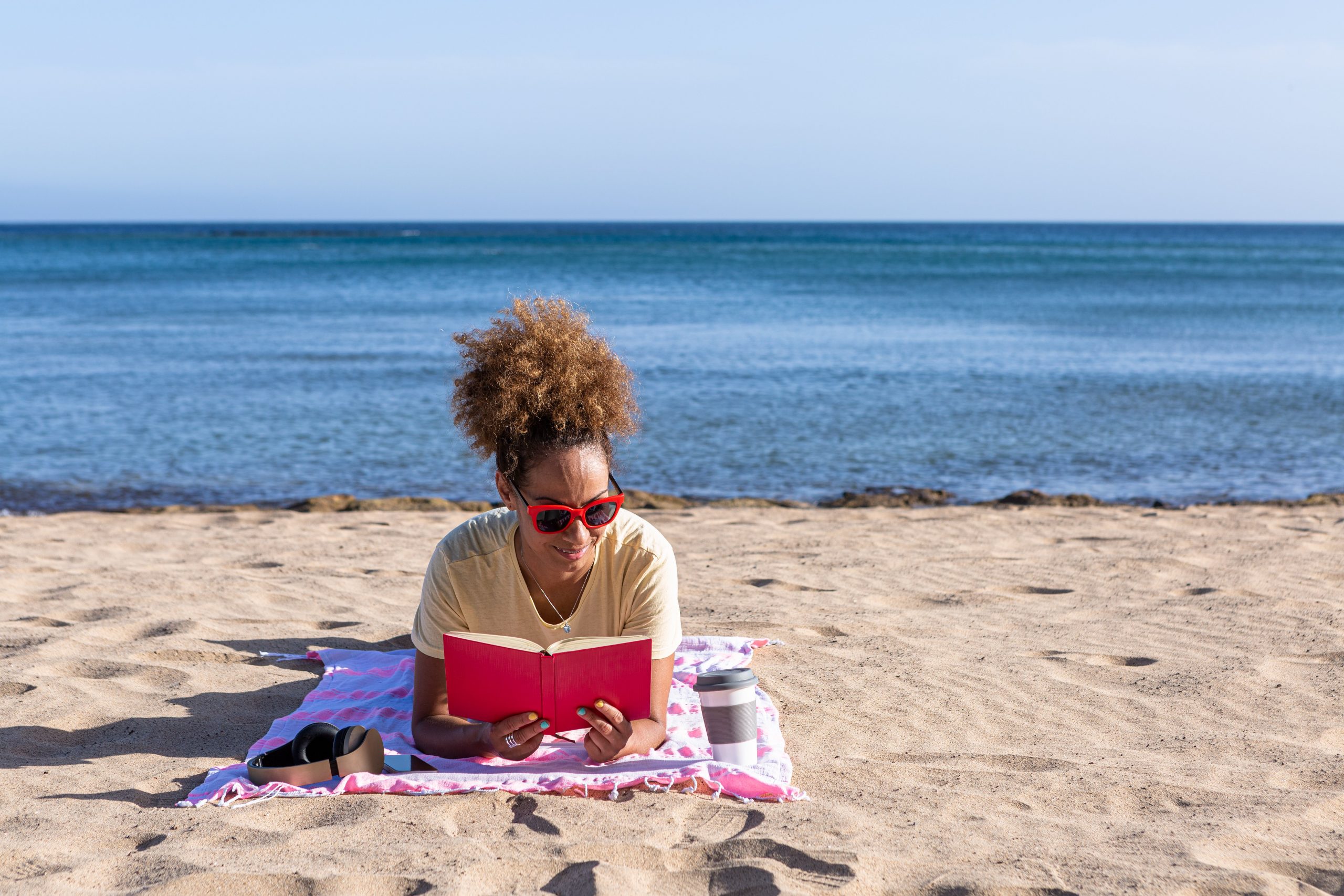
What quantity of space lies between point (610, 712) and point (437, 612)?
0.63 m

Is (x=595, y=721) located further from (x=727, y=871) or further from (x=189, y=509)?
(x=189, y=509)

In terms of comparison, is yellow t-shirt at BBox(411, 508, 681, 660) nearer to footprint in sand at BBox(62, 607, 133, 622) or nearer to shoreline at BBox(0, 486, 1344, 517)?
footprint in sand at BBox(62, 607, 133, 622)

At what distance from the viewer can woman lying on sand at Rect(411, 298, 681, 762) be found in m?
3.12

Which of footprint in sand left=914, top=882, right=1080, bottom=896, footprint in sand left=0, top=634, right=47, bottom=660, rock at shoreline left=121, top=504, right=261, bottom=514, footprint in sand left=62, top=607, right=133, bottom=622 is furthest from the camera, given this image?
rock at shoreline left=121, top=504, right=261, bottom=514

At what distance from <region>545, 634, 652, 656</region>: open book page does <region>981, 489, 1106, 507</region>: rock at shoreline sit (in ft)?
19.8

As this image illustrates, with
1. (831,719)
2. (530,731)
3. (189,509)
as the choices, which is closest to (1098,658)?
(831,719)

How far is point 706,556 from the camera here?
647cm

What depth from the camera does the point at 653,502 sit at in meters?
8.78

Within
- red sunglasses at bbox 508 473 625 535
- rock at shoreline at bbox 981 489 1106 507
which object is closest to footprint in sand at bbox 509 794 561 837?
red sunglasses at bbox 508 473 625 535

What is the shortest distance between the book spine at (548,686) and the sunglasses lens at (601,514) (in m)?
0.40

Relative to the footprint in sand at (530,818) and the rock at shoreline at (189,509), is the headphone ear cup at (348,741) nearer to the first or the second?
the footprint in sand at (530,818)

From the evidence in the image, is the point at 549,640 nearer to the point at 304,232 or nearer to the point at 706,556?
the point at 706,556

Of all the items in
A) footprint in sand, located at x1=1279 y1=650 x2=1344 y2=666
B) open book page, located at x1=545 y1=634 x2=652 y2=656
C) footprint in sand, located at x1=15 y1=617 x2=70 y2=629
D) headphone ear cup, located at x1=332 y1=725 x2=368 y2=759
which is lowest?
footprint in sand, located at x1=15 y1=617 x2=70 y2=629

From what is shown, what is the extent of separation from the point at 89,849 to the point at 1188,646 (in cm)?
415
